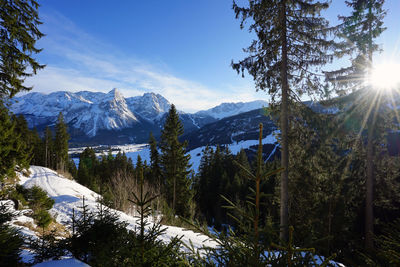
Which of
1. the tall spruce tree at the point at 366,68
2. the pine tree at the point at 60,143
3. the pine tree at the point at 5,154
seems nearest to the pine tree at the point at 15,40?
the pine tree at the point at 5,154

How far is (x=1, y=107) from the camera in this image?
25.1ft

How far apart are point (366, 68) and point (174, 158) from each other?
1704cm

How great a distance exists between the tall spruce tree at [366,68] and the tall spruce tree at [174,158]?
14.3 metres

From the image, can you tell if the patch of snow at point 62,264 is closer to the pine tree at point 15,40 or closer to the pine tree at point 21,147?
the pine tree at point 15,40

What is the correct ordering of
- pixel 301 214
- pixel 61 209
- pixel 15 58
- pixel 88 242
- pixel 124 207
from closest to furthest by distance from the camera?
pixel 88 242
pixel 15 58
pixel 61 209
pixel 301 214
pixel 124 207

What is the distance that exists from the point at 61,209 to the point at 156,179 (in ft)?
53.0

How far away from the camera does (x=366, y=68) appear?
9625 mm

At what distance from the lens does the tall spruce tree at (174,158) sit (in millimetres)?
20000

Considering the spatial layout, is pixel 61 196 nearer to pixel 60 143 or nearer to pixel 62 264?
pixel 62 264

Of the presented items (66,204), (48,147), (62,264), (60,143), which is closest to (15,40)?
(62,264)

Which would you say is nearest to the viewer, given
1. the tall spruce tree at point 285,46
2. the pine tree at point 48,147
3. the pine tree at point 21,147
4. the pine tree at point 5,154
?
the tall spruce tree at point 285,46

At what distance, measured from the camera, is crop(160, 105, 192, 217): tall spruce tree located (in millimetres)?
20000

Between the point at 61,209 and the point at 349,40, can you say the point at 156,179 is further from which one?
the point at 349,40

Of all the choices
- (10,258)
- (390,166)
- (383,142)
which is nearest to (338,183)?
(390,166)
